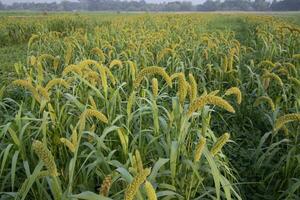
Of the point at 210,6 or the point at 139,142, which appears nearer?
the point at 139,142

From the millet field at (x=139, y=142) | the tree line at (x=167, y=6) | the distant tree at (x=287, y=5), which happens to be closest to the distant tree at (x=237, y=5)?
the tree line at (x=167, y=6)

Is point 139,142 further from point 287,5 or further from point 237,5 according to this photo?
point 237,5

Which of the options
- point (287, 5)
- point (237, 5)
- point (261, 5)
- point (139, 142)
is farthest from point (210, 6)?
point (139, 142)

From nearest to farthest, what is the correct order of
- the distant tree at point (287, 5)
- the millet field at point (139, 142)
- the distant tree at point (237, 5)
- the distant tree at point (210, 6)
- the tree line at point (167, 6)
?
1. the millet field at point (139, 142)
2. the distant tree at point (287, 5)
3. the tree line at point (167, 6)
4. the distant tree at point (237, 5)
5. the distant tree at point (210, 6)

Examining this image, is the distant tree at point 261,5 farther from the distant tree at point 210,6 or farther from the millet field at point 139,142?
the millet field at point 139,142

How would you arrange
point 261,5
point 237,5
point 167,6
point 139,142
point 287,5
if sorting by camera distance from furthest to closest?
point 167,6 < point 237,5 < point 261,5 < point 287,5 < point 139,142

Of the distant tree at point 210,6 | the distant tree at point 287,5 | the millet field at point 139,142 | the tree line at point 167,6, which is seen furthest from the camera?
the distant tree at point 210,6

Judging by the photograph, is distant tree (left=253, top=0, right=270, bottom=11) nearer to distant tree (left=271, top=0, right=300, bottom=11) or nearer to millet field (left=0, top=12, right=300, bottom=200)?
distant tree (left=271, top=0, right=300, bottom=11)

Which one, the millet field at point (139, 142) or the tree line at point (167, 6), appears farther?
the tree line at point (167, 6)

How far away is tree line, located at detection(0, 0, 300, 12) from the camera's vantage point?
296 feet

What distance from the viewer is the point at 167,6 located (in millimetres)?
128375

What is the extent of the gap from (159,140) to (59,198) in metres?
0.93

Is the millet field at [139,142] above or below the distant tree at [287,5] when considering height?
above

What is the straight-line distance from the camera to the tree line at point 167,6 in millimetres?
90219
